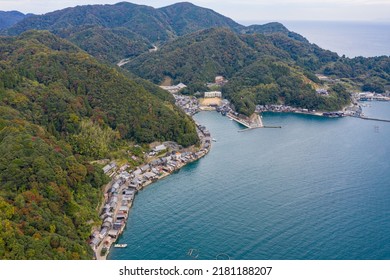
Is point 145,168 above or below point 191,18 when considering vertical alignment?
below

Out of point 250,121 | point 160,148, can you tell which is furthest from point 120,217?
point 250,121

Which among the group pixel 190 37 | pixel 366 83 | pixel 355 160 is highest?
pixel 190 37

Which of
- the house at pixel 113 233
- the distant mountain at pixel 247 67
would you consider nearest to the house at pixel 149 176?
the house at pixel 113 233

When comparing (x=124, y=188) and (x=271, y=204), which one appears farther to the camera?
(x=124, y=188)

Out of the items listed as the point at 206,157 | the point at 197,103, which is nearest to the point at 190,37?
the point at 197,103

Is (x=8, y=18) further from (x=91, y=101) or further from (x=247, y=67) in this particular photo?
(x=91, y=101)

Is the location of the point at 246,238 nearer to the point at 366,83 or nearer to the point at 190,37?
the point at 366,83
